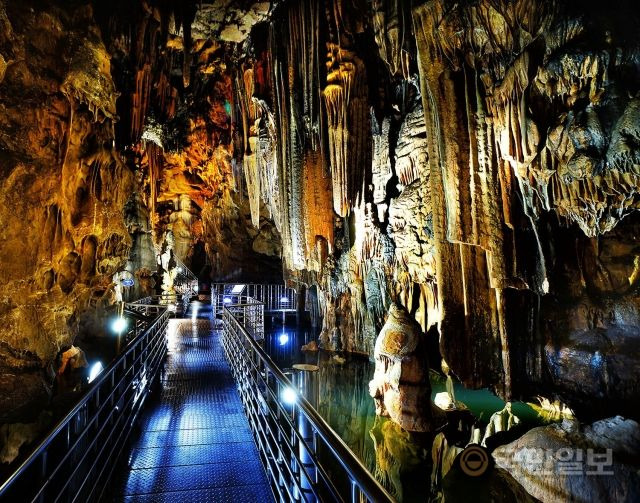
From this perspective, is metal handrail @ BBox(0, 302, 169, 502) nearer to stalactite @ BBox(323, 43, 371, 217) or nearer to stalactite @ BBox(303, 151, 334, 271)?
stalactite @ BBox(303, 151, 334, 271)

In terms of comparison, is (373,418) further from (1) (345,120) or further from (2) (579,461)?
(1) (345,120)

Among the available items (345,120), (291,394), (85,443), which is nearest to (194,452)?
(85,443)

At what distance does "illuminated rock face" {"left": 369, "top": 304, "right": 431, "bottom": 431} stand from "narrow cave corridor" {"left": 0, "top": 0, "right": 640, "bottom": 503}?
0.04 m

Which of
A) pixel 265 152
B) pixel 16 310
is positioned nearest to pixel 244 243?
pixel 265 152

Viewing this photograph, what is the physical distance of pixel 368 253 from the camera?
9984 mm

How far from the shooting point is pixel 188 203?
19.9 meters

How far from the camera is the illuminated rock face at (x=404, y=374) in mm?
6246

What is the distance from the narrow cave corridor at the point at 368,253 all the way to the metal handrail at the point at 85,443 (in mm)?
28

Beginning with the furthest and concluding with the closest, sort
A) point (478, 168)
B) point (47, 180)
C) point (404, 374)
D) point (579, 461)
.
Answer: point (404, 374) < point (47, 180) < point (478, 168) < point (579, 461)

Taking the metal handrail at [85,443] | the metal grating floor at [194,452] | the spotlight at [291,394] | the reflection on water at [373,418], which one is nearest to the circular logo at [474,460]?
the reflection on water at [373,418]

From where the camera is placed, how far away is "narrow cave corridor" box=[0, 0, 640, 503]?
137 inches

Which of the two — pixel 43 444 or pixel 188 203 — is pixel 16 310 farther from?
pixel 188 203

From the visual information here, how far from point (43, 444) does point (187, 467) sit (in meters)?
1.77

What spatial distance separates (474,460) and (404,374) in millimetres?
1522
